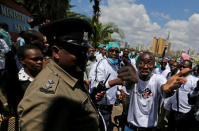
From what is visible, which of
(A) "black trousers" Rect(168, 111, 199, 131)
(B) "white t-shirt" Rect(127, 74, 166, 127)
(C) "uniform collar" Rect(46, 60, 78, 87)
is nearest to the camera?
(C) "uniform collar" Rect(46, 60, 78, 87)

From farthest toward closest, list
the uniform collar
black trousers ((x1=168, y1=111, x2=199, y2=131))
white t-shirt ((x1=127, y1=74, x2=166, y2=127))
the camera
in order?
1. black trousers ((x1=168, y1=111, x2=199, y2=131))
2. the camera
3. white t-shirt ((x1=127, y1=74, x2=166, y2=127))
4. the uniform collar

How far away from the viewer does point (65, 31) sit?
1.28 meters

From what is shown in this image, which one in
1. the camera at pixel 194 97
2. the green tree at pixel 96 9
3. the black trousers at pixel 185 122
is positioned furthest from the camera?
the green tree at pixel 96 9

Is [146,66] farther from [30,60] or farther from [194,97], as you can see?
[194,97]

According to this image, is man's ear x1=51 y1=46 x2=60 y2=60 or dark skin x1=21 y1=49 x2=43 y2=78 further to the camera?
dark skin x1=21 y1=49 x2=43 y2=78

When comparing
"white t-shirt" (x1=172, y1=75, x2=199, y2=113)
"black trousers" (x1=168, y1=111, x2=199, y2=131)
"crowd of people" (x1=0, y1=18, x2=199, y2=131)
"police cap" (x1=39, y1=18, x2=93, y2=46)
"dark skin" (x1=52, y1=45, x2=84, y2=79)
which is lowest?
"black trousers" (x1=168, y1=111, x2=199, y2=131)

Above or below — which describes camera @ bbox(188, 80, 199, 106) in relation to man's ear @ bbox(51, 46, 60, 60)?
below

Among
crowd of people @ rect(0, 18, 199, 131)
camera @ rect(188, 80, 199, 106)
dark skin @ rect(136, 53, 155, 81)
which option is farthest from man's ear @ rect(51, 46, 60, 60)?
camera @ rect(188, 80, 199, 106)

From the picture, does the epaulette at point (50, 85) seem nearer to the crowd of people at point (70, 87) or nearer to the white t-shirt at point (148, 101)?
the crowd of people at point (70, 87)

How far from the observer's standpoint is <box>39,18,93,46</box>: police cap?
126cm

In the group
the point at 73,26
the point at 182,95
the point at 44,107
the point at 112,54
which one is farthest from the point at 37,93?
the point at 182,95

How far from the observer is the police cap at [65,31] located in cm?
126

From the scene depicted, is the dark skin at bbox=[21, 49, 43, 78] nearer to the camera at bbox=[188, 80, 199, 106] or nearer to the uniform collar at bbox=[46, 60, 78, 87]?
the uniform collar at bbox=[46, 60, 78, 87]

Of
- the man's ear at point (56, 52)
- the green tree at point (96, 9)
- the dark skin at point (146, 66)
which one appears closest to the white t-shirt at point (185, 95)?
the dark skin at point (146, 66)
